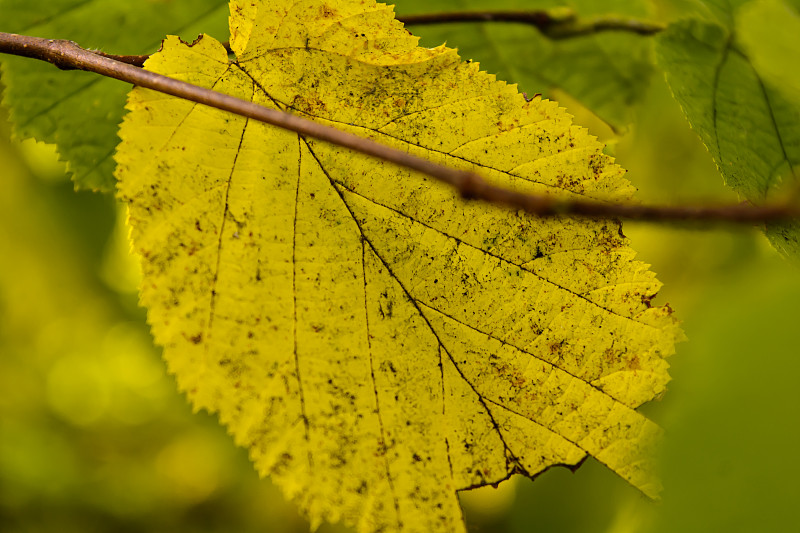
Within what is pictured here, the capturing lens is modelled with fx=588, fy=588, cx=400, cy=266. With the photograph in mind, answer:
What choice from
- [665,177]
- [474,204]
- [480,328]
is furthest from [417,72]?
[665,177]

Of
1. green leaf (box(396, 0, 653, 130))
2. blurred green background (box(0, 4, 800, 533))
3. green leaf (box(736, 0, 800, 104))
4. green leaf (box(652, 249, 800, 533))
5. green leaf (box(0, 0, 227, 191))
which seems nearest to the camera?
green leaf (box(652, 249, 800, 533))

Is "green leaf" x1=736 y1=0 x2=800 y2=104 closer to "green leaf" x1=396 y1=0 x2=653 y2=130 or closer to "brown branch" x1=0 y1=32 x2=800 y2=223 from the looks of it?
"brown branch" x1=0 y1=32 x2=800 y2=223

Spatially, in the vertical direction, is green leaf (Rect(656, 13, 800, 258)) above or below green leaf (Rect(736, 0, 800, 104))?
below

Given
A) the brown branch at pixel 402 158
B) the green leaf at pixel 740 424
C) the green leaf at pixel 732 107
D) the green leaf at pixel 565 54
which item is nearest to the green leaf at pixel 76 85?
the brown branch at pixel 402 158

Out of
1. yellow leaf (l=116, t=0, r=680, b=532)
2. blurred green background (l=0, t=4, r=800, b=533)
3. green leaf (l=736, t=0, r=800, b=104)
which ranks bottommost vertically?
blurred green background (l=0, t=4, r=800, b=533)

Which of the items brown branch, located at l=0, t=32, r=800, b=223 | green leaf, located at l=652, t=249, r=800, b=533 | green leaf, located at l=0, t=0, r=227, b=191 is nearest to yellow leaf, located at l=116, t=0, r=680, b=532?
brown branch, located at l=0, t=32, r=800, b=223

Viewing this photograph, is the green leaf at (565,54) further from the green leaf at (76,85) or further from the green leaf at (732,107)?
the green leaf at (76,85)

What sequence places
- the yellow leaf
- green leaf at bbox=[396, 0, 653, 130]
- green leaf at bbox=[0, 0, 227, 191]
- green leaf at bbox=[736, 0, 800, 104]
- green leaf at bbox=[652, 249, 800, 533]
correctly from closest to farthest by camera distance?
green leaf at bbox=[652, 249, 800, 533]
green leaf at bbox=[736, 0, 800, 104]
the yellow leaf
green leaf at bbox=[0, 0, 227, 191]
green leaf at bbox=[396, 0, 653, 130]
